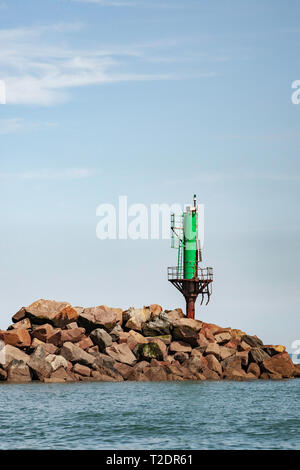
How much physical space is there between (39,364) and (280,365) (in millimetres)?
15807

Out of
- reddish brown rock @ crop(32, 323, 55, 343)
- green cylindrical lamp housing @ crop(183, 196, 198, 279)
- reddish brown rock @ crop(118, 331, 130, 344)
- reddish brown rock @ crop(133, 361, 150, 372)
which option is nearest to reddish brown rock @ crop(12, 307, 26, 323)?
reddish brown rock @ crop(32, 323, 55, 343)

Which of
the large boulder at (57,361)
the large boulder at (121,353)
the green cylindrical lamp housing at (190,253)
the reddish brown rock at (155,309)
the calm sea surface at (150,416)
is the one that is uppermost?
the green cylindrical lamp housing at (190,253)

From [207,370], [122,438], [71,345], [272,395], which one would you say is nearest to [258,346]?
[207,370]

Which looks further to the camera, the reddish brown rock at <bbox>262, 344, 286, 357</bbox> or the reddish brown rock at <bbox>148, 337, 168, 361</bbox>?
the reddish brown rock at <bbox>262, 344, 286, 357</bbox>

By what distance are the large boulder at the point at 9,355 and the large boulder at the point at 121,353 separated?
4.93 meters

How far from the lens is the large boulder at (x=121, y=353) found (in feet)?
150

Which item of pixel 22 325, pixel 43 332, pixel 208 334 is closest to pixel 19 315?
pixel 22 325

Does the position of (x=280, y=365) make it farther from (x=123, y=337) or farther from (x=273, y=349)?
(x=123, y=337)

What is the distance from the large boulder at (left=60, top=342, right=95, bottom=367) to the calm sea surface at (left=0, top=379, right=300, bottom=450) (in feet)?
4.77

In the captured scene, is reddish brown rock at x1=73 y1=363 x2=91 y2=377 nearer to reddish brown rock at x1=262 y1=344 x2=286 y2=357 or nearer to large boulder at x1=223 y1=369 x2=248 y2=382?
large boulder at x1=223 y1=369 x2=248 y2=382

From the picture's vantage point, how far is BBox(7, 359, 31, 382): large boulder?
142ft

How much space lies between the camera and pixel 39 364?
142 ft

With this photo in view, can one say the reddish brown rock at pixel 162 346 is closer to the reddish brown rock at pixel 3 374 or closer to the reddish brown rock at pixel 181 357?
the reddish brown rock at pixel 181 357

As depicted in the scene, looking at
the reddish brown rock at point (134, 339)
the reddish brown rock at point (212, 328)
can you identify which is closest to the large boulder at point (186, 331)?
the reddish brown rock at point (134, 339)
